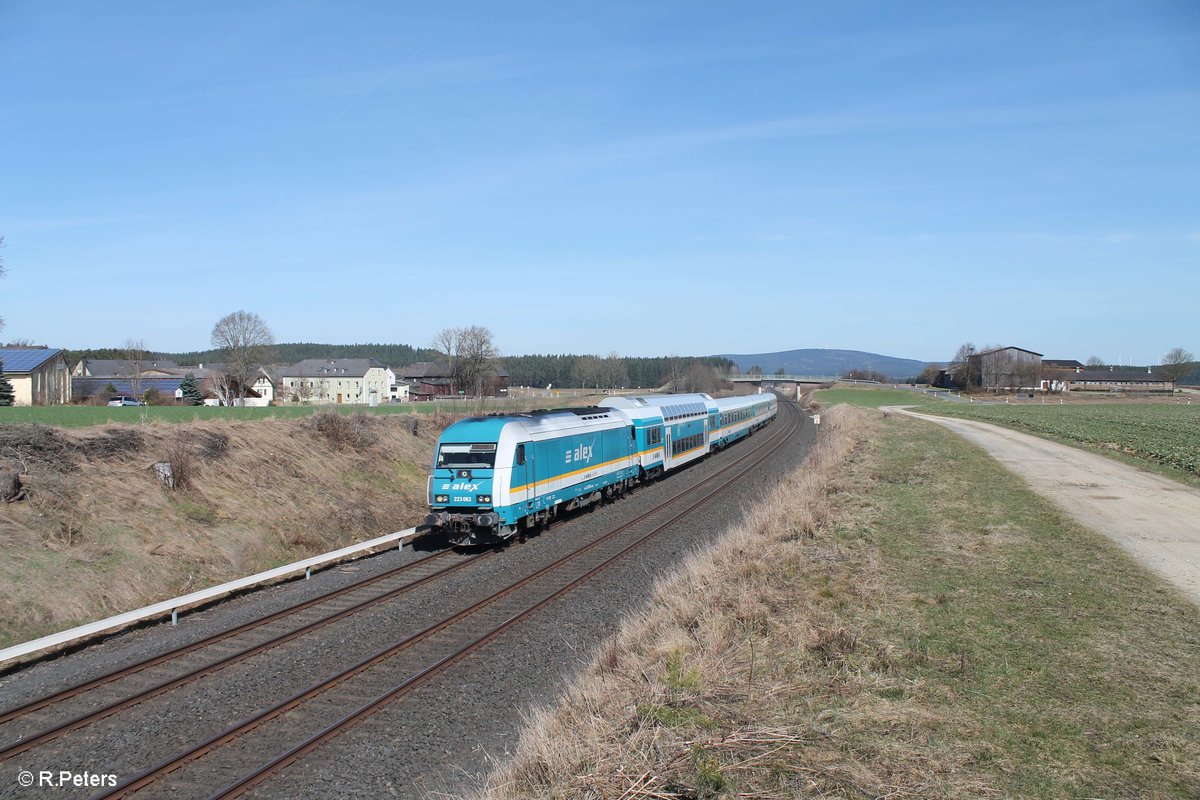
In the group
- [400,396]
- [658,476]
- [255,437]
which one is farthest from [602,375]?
[255,437]

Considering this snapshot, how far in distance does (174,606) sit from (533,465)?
9.17 m

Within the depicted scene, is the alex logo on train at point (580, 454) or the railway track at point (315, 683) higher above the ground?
the alex logo on train at point (580, 454)

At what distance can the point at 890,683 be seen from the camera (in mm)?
8797

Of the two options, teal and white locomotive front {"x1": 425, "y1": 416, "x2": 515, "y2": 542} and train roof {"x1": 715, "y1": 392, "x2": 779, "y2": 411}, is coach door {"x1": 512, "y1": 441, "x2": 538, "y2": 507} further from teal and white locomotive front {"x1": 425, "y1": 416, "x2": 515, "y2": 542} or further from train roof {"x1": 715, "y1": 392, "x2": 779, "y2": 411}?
train roof {"x1": 715, "y1": 392, "x2": 779, "y2": 411}

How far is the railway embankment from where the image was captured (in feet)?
48.3

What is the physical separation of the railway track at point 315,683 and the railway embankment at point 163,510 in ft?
11.6

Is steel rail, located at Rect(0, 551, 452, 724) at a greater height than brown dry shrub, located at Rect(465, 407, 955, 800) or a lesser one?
lesser

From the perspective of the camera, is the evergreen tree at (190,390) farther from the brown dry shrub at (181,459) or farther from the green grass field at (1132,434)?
the green grass field at (1132,434)

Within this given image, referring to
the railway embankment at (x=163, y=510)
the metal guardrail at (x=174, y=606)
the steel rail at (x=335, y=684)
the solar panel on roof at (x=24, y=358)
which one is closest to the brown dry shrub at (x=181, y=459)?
the railway embankment at (x=163, y=510)

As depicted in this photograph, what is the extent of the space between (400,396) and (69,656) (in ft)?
311

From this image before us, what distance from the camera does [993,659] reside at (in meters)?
9.52

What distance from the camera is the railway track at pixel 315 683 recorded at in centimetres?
872

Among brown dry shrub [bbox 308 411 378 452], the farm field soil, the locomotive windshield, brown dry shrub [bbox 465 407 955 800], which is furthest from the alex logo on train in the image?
brown dry shrub [bbox 308 411 378 452]

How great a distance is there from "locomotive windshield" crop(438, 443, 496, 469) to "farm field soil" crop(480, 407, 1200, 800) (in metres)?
6.19
